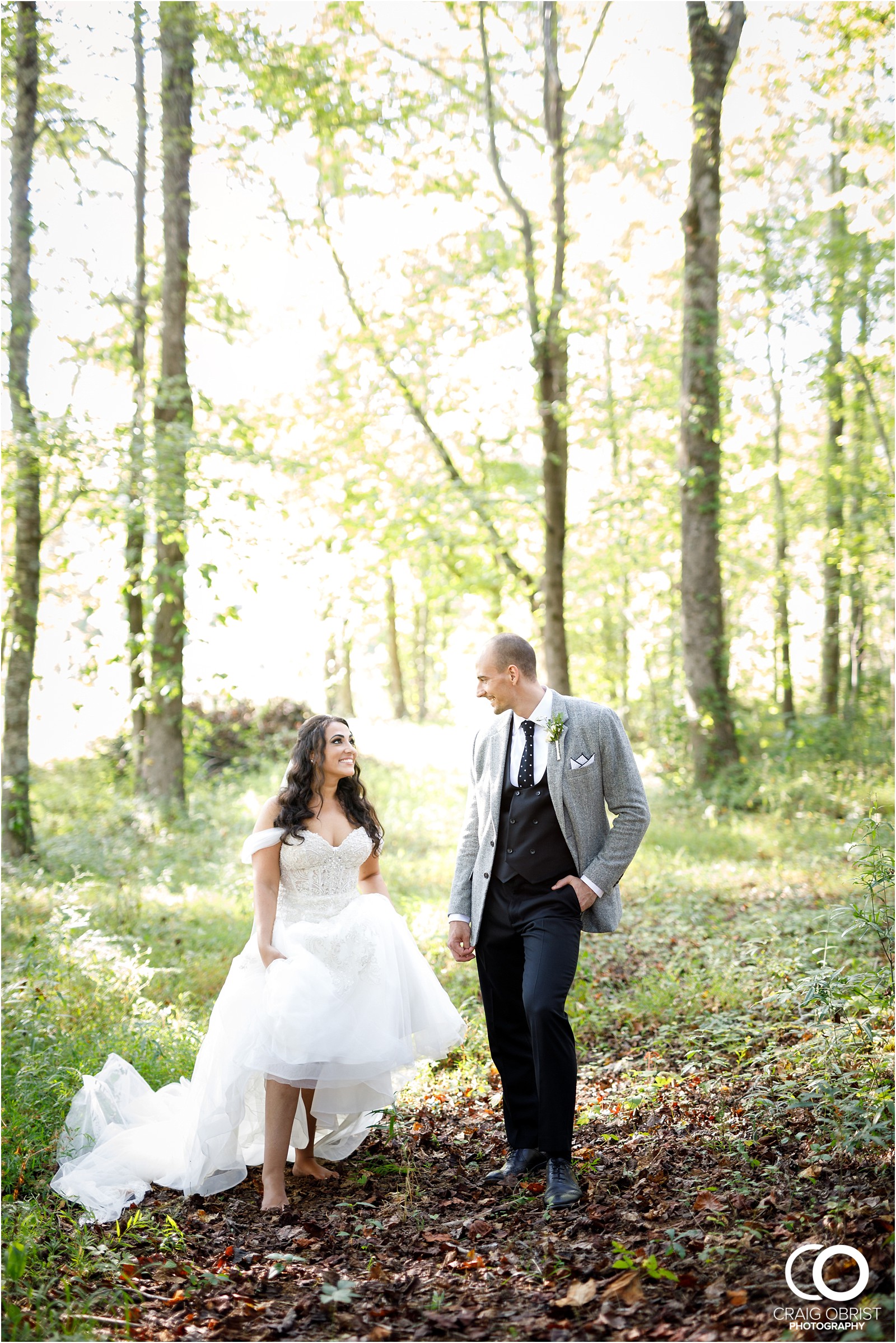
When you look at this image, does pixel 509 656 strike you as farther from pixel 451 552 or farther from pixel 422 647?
pixel 422 647

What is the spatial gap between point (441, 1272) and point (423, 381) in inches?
613

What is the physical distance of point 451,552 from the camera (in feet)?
56.1

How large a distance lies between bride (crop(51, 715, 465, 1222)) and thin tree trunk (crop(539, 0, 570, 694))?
9.75 meters

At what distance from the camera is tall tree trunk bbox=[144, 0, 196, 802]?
463 inches

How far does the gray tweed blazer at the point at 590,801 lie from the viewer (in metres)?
4.36

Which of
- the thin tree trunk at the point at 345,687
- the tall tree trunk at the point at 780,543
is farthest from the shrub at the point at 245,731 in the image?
the tall tree trunk at the point at 780,543

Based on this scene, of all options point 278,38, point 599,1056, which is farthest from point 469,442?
point 599,1056

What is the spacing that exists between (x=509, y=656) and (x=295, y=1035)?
76.5 inches

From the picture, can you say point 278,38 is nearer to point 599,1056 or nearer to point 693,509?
point 693,509

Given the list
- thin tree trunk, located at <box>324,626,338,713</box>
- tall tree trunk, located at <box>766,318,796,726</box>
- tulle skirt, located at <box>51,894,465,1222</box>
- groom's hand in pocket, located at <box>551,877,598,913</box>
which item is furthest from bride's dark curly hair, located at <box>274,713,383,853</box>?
thin tree trunk, located at <box>324,626,338,713</box>

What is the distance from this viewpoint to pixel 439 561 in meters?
17.3

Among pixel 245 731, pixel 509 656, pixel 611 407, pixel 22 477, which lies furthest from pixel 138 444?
pixel 611 407

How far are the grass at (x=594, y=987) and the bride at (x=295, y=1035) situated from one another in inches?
13.2

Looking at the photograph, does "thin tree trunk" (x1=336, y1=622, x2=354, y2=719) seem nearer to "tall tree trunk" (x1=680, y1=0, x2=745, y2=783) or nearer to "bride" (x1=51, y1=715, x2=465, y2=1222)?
"tall tree trunk" (x1=680, y1=0, x2=745, y2=783)
